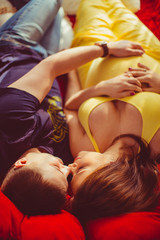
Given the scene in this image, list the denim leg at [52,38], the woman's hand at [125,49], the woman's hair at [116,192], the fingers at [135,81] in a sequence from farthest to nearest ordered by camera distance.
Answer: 1. the denim leg at [52,38]
2. the woman's hand at [125,49]
3. the fingers at [135,81]
4. the woman's hair at [116,192]

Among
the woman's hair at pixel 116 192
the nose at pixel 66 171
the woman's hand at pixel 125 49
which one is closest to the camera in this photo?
the woman's hair at pixel 116 192

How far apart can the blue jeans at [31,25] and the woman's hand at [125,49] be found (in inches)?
17.5

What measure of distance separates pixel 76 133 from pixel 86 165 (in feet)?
0.78

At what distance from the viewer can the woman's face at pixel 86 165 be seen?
80 cm

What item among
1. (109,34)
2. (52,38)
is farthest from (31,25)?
(109,34)

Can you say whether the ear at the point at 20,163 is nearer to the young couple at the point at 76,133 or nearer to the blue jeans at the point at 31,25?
the young couple at the point at 76,133

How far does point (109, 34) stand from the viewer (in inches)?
47.4

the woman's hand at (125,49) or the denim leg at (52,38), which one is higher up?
the denim leg at (52,38)

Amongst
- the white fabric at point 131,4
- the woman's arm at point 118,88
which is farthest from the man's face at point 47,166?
the white fabric at point 131,4

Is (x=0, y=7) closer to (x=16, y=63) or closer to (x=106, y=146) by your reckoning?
(x=16, y=63)

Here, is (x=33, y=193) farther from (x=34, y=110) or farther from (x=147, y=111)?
(x=147, y=111)

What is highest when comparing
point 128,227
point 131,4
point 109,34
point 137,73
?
point 131,4

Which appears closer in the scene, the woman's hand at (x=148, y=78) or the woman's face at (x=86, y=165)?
the woman's face at (x=86, y=165)

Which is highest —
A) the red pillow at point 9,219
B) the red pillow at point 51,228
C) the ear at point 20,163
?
the ear at point 20,163
